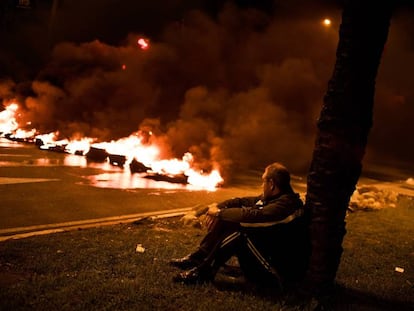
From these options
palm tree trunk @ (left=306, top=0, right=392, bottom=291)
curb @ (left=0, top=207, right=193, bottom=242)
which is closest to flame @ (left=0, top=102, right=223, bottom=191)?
curb @ (left=0, top=207, right=193, bottom=242)

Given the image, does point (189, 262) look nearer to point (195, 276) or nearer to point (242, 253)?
point (195, 276)

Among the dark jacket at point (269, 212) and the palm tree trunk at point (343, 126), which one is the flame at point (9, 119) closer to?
the dark jacket at point (269, 212)

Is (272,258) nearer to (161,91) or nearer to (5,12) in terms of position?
(161,91)

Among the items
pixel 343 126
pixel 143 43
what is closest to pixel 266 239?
pixel 343 126

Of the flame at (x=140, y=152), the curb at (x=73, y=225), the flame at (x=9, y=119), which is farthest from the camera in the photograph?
the flame at (x=9, y=119)

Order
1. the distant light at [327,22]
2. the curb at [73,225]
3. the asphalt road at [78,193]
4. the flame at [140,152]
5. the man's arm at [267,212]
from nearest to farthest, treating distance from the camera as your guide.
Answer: the man's arm at [267,212], the curb at [73,225], the asphalt road at [78,193], the flame at [140,152], the distant light at [327,22]

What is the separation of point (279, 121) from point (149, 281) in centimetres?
1391

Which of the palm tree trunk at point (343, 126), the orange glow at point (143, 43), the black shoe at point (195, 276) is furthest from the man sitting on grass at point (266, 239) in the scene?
the orange glow at point (143, 43)

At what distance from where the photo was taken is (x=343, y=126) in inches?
180

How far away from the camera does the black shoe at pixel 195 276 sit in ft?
15.9

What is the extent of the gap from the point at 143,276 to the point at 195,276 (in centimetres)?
59

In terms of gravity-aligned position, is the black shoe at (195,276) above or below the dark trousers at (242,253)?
below

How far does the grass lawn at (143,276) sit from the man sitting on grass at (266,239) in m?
0.21

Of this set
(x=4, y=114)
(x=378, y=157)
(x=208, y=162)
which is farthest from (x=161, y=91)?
(x=378, y=157)
